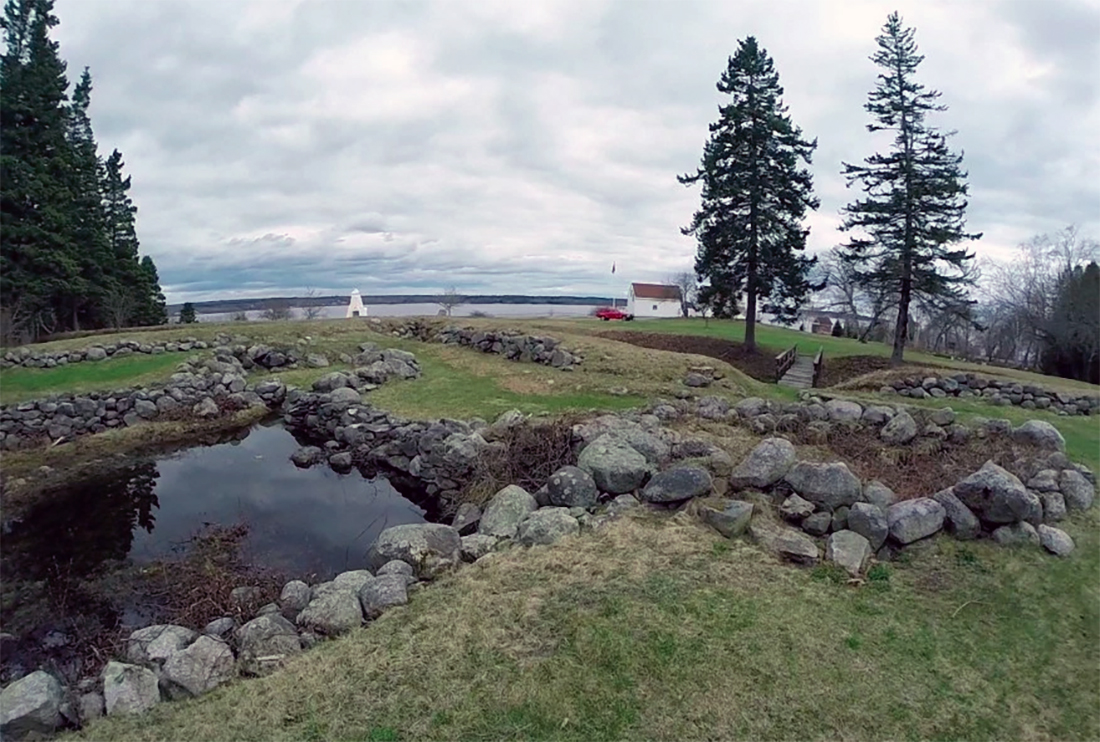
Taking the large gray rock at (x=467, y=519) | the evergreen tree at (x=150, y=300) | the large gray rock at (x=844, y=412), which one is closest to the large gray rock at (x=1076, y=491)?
the large gray rock at (x=844, y=412)

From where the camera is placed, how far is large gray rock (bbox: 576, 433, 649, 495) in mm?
6695

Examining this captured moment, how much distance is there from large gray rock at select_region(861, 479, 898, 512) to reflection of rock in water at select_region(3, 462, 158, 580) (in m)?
8.26

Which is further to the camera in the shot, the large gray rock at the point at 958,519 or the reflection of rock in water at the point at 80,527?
the reflection of rock in water at the point at 80,527

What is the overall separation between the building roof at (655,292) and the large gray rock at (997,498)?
5290 centimetres

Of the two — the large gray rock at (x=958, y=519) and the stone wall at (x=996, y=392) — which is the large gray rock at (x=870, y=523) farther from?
the stone wall at (x=996, y=392)

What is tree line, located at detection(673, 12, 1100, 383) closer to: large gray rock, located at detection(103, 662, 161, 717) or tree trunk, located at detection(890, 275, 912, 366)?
tree trunk, located at detection(890, 275, 912, 366)

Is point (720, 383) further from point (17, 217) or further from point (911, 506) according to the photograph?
point (17, 217)

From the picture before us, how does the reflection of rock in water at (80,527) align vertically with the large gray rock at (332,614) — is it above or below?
below

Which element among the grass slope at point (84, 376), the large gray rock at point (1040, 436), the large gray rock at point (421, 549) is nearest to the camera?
Result: the large gray rock at point (421, 549)

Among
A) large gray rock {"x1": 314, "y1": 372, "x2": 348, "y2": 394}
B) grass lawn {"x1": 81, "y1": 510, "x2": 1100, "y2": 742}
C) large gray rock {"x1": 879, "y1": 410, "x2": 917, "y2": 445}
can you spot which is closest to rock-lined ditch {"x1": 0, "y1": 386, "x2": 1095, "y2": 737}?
grass lawn {"x1": 81, "y1": 510, "x2": 1100, "y2": 742}

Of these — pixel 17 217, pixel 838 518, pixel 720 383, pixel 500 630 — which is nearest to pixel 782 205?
pixel 720 383

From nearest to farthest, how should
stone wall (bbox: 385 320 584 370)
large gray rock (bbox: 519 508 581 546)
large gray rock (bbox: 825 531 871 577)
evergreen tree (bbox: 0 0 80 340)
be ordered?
large gray rock (bbox: 825 531 871 577) < large gray rock (bbox: 519 508 581 546) < stone wall (bbox: 385 320 584 370) < evergreen tree (bbox: 0 0 80 340)

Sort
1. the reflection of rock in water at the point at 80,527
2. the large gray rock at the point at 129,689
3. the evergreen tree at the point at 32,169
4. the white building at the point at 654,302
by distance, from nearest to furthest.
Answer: the large gray rock at the point at 129,689 → the reflection of rock in water at the point at 80,527 → the evergreen tree at the point at 32,169 → the white building at the point at 654,302

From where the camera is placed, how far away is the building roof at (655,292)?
57.8m
